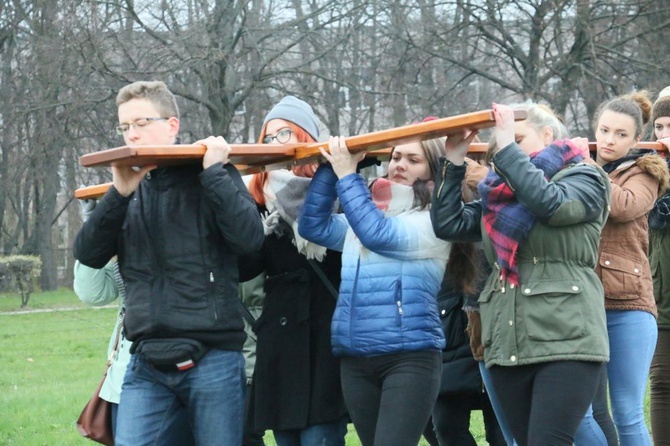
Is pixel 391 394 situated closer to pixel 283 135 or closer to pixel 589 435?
pixel 589 435

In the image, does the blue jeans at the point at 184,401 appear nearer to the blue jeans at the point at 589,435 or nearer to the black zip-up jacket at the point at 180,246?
the black zip-up jacket at the point at 180,246

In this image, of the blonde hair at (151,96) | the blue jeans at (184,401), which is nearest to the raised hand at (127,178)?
the blonde hair at (151,96)

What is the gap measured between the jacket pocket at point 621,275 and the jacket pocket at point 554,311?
32.3 inches

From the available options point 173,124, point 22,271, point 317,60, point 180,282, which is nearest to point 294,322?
point 180,282

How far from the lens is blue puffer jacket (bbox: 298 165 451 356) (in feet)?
14.3

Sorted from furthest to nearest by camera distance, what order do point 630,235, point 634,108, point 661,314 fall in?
1. point 661,314
2. point 634,108
3. point 630,235

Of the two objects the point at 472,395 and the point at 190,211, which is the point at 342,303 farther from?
the point at 472,395

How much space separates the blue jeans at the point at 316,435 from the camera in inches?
182

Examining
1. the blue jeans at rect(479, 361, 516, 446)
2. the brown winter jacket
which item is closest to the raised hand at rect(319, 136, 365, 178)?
the blue jeans at rect(479, 361, 516, 446)

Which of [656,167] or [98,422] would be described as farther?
[656,167]

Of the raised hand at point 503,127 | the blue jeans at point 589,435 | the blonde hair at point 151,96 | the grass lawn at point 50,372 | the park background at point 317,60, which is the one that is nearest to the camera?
the raised hand at point 503,127

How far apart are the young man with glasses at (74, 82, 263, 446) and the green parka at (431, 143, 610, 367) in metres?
1.00

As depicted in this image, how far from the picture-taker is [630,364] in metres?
4.84

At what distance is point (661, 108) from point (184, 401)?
3.02 metres
